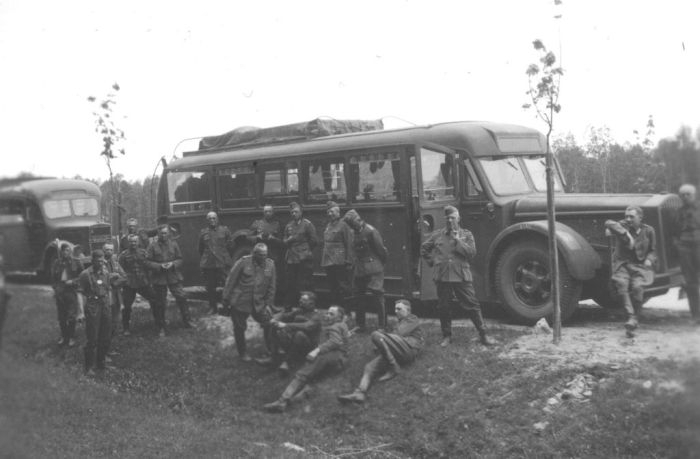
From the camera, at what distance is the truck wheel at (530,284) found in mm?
8844

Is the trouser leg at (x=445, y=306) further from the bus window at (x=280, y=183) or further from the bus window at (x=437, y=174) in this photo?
the bus window at (x=280, y=183)

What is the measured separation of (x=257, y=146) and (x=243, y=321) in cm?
369

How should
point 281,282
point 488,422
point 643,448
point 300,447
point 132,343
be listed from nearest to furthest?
point 643,448
point 488,422
point 300,447
point 132,343
point 281,282

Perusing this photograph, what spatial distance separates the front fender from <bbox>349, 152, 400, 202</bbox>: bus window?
1.60 metres

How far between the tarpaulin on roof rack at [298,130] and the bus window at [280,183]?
57cm

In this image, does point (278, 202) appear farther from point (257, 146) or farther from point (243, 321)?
point (243, 321)

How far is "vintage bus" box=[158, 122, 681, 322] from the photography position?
8.93 m

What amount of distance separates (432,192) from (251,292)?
9.35ft

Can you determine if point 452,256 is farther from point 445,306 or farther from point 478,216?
point 478,216

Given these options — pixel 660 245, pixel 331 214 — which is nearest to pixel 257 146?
pixel 331 214

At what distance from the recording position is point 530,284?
360 inches

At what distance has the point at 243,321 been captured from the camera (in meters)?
10.2

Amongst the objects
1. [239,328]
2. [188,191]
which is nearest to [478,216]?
[239,328]

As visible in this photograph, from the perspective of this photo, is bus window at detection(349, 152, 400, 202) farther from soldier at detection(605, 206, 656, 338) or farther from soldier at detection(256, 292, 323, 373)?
soldier at detection(605, 206, 656, 338)
